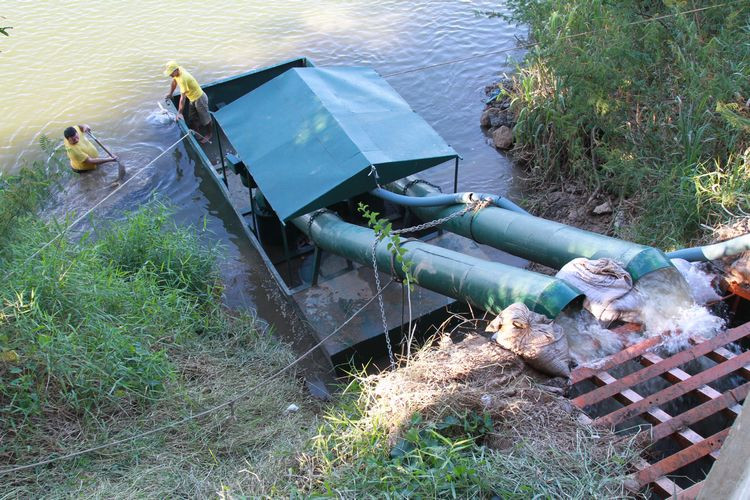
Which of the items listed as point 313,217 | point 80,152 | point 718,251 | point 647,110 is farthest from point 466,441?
point 80,152

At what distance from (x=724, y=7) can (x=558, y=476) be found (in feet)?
24.9

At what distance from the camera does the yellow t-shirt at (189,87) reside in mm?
11438

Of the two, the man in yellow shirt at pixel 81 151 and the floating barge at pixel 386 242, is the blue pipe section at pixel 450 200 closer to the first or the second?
the floating barge at pixel 386 242

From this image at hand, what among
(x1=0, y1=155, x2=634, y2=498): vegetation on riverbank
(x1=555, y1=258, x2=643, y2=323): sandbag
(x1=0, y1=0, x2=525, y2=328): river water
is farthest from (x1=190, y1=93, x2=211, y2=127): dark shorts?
(x1=555, y1=258, x2=643, y2=323): sandbag

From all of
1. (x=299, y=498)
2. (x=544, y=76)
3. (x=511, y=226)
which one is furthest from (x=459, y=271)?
(x=544, y=76)

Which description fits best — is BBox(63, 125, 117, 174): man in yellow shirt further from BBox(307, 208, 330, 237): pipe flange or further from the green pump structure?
BBox(307, 208, 330, 237): pipe flange

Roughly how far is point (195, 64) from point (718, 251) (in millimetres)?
12112

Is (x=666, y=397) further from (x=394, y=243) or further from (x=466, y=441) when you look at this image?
(x=394, y=243)

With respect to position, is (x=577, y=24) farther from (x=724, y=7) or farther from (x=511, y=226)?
(x=511, y=226)

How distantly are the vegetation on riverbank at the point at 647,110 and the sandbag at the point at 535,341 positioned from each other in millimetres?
3314

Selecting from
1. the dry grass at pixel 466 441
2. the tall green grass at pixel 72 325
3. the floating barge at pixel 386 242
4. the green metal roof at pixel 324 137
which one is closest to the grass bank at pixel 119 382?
the tall green grass at pixel 72 325

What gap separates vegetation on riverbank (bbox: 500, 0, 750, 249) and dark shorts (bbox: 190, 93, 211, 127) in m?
5.49

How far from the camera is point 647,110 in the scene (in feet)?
29.3

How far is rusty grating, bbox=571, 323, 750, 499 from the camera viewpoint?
160 inches
